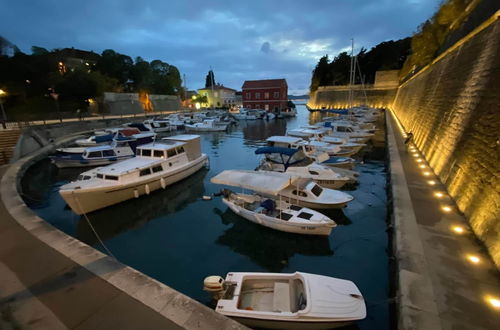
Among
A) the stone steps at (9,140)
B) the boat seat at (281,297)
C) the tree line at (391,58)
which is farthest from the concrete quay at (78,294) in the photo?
the tree line at (391,58)

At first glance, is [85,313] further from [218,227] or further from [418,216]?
[418,216]

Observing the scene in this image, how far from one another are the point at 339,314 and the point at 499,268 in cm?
480

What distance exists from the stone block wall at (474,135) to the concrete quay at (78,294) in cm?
894

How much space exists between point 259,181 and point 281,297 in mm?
5910

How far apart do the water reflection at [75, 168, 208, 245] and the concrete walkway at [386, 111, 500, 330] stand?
1213 cm

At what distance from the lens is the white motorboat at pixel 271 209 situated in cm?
1030

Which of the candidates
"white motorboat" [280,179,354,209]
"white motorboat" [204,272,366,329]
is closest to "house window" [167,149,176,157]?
"white motorboat" [280,179,354,209]

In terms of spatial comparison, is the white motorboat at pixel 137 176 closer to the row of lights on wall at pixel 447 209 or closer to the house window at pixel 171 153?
the house window at pixel 171 153

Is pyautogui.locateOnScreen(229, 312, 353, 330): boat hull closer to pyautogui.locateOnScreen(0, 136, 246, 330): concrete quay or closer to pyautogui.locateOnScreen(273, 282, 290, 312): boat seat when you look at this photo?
pyautogui.locateOnScreen(273, 282, 290, 312): boat seat

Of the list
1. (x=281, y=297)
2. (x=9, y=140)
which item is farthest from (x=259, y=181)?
(x=9, y=140)

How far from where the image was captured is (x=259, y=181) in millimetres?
11492

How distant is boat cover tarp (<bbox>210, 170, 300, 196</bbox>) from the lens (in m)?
10.8

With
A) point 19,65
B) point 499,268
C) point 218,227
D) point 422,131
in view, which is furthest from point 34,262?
point 19,65

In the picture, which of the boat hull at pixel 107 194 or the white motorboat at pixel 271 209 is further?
the boat hull at pixel 107 194
